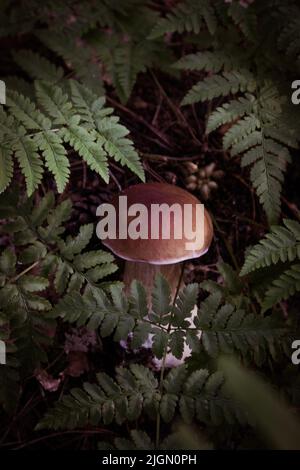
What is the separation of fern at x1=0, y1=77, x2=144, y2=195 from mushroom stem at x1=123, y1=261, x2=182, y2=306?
0.66 m

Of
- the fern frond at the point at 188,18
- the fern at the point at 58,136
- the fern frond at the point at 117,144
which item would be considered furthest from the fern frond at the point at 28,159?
the fern frond at the point at 188,18

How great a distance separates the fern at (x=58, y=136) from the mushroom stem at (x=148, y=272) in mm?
665

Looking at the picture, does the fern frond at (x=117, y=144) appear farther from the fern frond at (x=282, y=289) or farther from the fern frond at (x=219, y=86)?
the fern frond at (x=282, y=289)

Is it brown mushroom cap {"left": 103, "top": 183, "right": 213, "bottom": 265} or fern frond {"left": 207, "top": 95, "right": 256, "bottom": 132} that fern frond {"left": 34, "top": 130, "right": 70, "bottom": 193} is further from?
fern frond {"left": 207, "top": 95, "right": 256, "bottom": 132}

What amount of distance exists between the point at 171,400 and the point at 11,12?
9.03 feet

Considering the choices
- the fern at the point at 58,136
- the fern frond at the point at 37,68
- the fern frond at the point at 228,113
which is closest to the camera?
the fern at the point at 58,136

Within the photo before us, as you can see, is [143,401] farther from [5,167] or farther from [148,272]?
[5,167]

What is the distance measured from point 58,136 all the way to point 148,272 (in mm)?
994

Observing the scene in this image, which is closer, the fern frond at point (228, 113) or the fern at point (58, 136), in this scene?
the fern at point (58, 136)

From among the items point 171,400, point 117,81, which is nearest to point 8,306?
point 171,400

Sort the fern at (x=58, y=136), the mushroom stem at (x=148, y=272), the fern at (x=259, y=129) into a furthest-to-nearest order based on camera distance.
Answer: the mushroom stem at (x=148, y=272) < the fern at (x=259, y=129) < the fern at (x=58, y=136)

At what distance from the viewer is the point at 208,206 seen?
307 cm

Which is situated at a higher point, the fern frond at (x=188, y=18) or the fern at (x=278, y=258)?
the fern frond at (x=188, y=18)

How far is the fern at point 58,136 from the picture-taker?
2.19m
